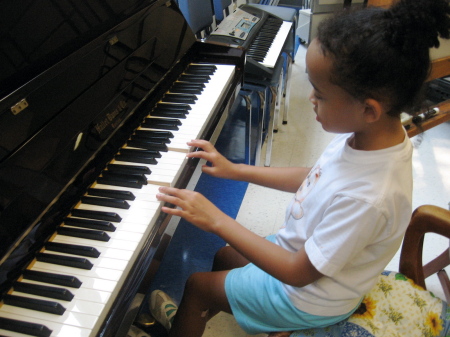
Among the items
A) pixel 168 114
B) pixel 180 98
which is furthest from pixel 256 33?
pixel 168 114

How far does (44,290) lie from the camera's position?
623 millimetres

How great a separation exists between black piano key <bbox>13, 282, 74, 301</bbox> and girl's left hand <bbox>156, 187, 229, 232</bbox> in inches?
10.5

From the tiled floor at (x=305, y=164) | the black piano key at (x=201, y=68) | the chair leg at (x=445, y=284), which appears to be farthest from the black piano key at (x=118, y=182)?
the chair leg at (x=445, y=284)

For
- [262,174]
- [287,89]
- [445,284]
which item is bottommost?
[445,284]

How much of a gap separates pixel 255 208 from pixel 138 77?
44.8 inches

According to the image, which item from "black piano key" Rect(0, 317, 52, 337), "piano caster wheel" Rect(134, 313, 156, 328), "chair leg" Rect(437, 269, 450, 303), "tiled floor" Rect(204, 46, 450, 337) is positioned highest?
"black piano key" Rect(0, 317, 52, 337)

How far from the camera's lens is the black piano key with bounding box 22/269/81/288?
63cm

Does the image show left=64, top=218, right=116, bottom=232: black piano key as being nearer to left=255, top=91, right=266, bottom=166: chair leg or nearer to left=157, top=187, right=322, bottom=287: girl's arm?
left=157, top=187, right=322, bottom=287: girl's arm

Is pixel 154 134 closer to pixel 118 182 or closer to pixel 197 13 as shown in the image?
pixel 118 182

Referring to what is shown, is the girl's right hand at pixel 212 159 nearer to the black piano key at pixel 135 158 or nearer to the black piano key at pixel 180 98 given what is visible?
the black piano key at pixel 135 158

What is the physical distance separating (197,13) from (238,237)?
4.68 feet

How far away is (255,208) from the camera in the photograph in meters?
1.94

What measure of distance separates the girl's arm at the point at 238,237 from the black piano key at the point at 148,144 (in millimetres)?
179

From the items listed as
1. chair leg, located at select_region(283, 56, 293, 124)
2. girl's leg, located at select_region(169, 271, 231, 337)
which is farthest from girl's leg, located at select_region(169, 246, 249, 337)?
chair leg, located at select_region(283, 56, 293, 124)
